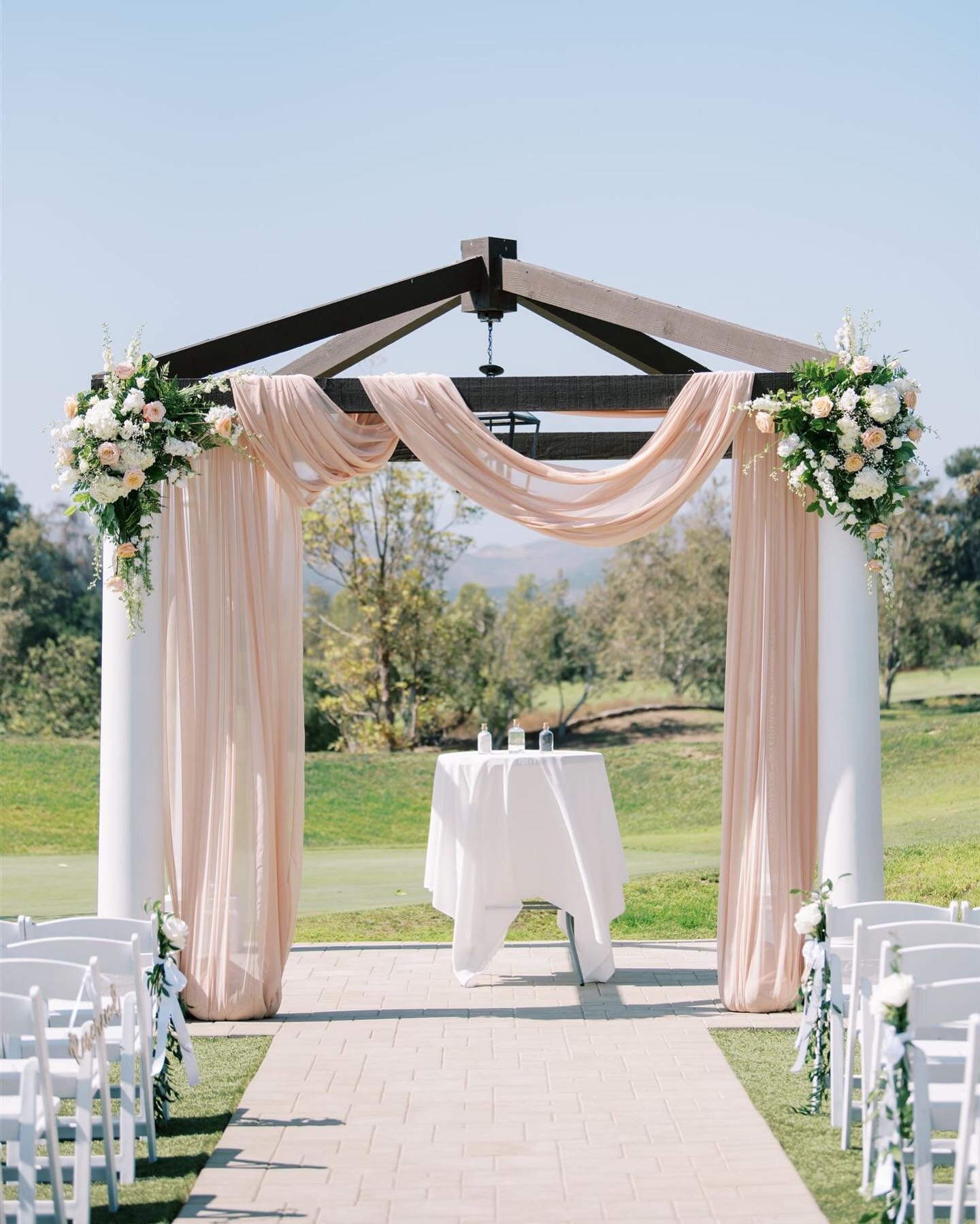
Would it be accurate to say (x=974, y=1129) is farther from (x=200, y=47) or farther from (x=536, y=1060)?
(x=200, y=47)

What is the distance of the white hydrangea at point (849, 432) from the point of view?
19.9ft

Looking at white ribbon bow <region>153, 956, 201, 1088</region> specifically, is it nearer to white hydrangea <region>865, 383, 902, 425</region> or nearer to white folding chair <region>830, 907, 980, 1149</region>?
white folding chair <region>830, 907, 980, 1149</region>

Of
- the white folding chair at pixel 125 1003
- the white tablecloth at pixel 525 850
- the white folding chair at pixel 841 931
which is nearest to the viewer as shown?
the white folding chair at pixel 125 1003

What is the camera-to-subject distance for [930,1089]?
3.64 meters

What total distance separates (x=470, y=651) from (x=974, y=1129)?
63.1ft

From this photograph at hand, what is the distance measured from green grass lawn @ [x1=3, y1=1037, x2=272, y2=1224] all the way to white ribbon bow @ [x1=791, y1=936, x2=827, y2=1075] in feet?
6.50

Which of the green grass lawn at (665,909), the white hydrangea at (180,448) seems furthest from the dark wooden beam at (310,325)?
the green grass lawn at (665,909)

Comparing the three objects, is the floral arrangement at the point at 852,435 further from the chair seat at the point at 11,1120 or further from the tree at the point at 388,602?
the tree at the point at 388,602

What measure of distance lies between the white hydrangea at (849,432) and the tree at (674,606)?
55.1 feet

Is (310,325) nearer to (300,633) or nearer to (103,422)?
(103,422)

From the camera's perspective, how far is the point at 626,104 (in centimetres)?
1509

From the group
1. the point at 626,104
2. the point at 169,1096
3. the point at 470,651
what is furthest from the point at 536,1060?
the point at 470,651

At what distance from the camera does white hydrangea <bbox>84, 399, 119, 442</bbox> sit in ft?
19.9

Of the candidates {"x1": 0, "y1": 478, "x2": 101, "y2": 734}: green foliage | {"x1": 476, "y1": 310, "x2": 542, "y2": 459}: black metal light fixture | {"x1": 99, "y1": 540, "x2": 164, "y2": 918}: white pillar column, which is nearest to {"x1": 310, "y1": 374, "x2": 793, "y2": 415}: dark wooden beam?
{"x1": 476, "y1": 310, "x2": 542, "y2": 459}: black metal light fixture
